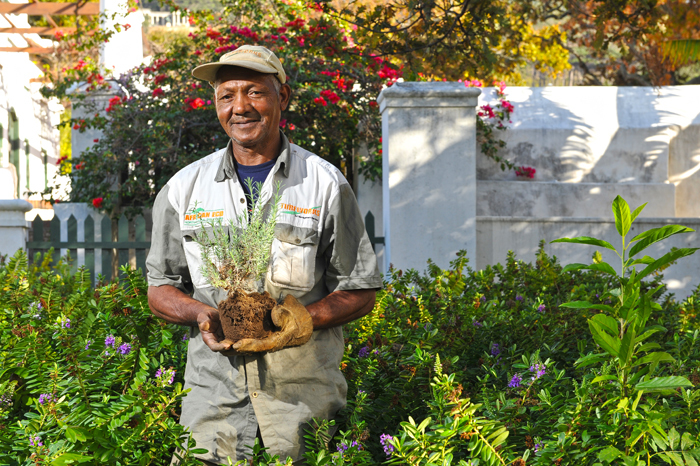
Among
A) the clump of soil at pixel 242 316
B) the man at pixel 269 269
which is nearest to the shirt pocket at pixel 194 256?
the man at pixel 269 269

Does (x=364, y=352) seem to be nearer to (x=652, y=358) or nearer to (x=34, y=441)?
(x=652, y=358)

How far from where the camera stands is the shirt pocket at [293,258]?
7.10 feet

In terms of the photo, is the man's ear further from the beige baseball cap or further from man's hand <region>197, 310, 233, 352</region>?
man's hand <region>197, 310, 233, 352</region>

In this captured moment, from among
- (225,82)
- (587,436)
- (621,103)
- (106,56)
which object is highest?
(106,56)

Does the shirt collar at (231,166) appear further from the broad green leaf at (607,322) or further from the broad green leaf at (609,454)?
the broad green leaf at (609,454)

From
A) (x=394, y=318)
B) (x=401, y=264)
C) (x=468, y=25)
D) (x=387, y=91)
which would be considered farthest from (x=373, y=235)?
(x=394, y=318)

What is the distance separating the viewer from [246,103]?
2219 mm

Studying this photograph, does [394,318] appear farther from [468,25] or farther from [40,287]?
[468,25]

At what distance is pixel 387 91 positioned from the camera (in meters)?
6.09

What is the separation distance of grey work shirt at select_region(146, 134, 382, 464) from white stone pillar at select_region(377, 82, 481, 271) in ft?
12.6

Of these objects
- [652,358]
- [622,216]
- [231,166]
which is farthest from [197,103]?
[652,358]

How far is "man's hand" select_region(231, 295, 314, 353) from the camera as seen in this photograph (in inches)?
72.9

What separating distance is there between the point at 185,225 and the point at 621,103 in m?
8.08

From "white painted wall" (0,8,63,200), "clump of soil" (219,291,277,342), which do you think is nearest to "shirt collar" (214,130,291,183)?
"clump of soil" (219,291,277,342)
